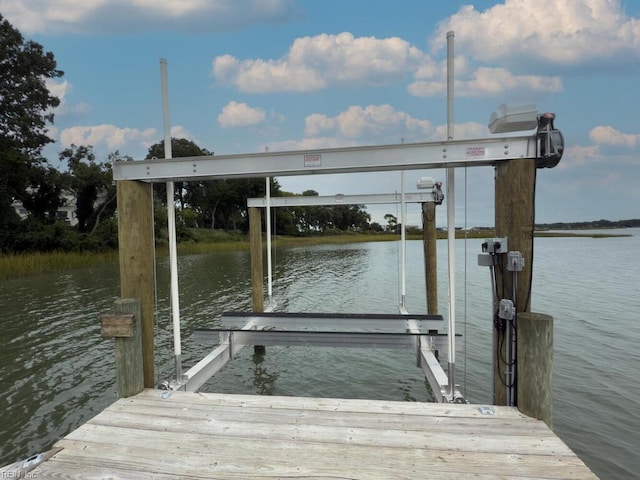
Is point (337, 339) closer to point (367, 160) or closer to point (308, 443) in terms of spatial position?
point (308, 443)

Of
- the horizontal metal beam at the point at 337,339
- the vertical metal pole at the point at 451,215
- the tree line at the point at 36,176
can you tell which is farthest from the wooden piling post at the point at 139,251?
the tree line at the point at 36,176

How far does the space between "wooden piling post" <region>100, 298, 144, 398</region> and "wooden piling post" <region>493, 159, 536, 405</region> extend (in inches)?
125

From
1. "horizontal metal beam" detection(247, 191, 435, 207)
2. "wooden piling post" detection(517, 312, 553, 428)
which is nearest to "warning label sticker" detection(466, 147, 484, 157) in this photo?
"wooden piling post" detection(517, 312, 553, 428)

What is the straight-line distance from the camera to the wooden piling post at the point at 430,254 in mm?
7531

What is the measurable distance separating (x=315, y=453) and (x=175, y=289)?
2.22 m

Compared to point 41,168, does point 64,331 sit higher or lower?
lower

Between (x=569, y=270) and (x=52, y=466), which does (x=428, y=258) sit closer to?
(x=52, y=466)

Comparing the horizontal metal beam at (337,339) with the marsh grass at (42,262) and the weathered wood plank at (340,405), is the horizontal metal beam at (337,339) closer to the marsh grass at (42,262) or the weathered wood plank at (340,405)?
the weathered wood plank at (340,405)

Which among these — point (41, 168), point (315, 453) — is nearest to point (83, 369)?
point (315, 453)

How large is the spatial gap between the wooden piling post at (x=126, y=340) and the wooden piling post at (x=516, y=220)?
317 centimetres

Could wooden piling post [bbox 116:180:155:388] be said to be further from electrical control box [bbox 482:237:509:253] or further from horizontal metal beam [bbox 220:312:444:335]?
electrical control box [bbox 482:237:509:253]

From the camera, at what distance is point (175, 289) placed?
4047mm

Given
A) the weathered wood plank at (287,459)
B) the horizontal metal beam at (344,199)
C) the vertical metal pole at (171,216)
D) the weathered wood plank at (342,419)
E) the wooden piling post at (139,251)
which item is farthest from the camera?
the horizontal metal beam at (344,199)

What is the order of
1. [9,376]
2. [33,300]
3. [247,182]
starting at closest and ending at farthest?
[9,376] < [33,300] < [247,182]
